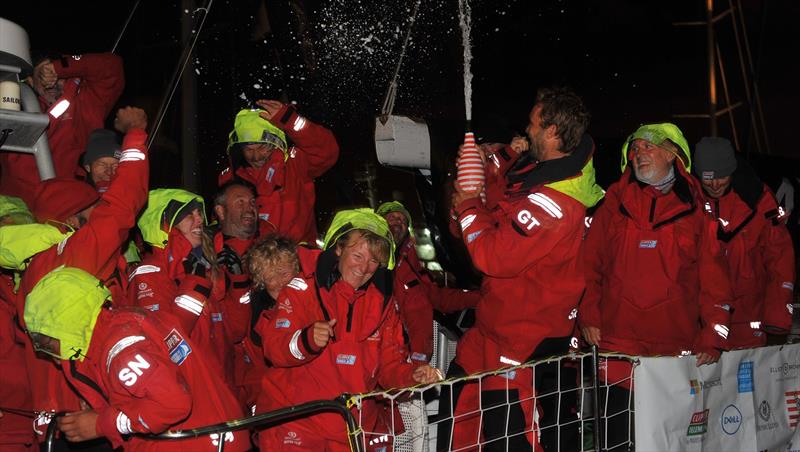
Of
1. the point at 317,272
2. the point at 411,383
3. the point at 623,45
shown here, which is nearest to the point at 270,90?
the point at 317,272

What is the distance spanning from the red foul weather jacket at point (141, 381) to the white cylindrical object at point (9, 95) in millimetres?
1412

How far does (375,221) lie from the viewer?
181 inches

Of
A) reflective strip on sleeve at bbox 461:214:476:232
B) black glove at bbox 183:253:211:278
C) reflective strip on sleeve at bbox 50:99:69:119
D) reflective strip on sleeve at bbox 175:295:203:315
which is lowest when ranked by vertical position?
reflective strip on sleeve at bbox 175:295:203:315

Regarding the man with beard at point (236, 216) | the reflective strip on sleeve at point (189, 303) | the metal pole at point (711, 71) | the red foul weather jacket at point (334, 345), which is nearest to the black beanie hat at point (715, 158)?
the red foul weather jacket at point (334, 345)

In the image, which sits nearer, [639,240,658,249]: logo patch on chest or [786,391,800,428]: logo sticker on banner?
[786,391,800,428]: logo sticker on banner

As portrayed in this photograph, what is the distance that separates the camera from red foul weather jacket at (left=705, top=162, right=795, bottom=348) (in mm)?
6574

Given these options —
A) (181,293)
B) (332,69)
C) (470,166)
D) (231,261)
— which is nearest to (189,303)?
(181,293)

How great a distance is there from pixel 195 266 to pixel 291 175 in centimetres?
162

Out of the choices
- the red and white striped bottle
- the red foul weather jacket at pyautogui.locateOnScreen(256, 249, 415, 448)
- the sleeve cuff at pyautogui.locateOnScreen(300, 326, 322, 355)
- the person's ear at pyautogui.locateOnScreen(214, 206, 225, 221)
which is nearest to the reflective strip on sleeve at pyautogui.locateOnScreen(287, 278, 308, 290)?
the red foul weather jacket at pyautogui.locateOnScreen(256, 249, 415, 448)

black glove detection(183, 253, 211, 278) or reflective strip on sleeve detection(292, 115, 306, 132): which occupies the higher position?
reflective strip on sleeve detection(292, 115, 306, 132)

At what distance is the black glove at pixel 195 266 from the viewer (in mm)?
4727

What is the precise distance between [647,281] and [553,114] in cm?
134

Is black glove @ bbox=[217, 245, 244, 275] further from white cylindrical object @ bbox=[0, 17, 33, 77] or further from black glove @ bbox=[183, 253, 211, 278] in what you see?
white cylindrical object @ bbox=[0, 17, 33, 77]

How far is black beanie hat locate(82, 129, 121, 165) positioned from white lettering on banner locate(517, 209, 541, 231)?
262 centimetres
